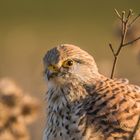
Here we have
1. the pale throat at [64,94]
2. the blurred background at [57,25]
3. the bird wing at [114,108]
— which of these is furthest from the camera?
the blurred background at [57,25]

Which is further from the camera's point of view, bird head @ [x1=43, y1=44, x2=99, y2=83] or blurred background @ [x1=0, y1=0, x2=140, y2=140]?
blurred background @ [x1=0, y1=0, x2=140, y2=140]

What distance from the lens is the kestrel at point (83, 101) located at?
639cm

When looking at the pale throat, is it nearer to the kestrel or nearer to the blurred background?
the kestrel

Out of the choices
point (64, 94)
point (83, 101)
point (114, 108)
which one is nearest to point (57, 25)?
point (64, 94)

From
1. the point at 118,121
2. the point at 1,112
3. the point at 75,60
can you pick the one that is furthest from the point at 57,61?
the point at 1,112

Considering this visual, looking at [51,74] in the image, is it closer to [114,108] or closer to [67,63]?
[67,63]

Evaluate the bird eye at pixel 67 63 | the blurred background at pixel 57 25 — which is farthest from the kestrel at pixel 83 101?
the blurred background at pixel 57 25

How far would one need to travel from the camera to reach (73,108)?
679 centimetres

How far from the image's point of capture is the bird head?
6828 mm

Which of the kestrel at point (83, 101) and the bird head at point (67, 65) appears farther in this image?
the bird head at point (67, 65)

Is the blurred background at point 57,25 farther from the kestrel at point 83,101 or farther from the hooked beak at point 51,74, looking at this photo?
the hooked beak at point 51,74

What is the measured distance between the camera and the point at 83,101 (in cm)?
684

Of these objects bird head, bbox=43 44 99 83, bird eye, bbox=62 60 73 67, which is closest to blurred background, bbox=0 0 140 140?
bird head, bbox=43 44 99 83

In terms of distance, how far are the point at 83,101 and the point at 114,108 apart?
0.39 m
